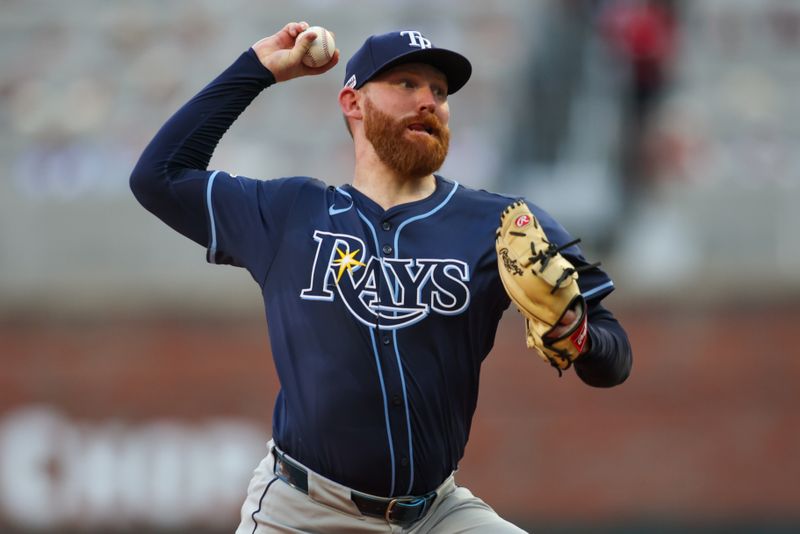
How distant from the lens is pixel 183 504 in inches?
308

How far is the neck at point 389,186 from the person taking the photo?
361cm

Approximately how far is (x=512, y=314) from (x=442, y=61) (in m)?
4.29

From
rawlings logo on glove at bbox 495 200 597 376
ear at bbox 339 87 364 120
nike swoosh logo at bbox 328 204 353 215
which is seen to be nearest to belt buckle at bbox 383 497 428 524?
rawlings logo on glove at bbox 495 200 597 376

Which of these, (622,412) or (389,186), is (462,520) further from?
(622,412)

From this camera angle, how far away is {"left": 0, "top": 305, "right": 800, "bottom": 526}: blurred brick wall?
25.5 feet

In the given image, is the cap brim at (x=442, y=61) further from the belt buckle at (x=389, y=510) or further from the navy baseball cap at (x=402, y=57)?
the belt buckle at (x=389, y=510)

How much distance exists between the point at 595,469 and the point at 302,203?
→ 4662mm

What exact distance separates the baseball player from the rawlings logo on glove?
0.08ft

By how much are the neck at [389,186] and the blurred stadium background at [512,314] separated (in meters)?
4.30

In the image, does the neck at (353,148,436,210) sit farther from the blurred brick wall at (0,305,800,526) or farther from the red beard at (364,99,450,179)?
the blurred brick wall at (0,305,800,526)

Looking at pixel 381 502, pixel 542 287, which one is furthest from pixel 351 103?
pixel 381 502

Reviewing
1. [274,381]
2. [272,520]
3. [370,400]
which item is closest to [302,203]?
[370,400]

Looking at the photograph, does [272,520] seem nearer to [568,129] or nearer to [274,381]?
[274,381]

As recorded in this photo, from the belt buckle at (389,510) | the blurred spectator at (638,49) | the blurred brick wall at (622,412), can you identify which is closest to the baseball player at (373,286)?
the belt buckle at (389,510)
